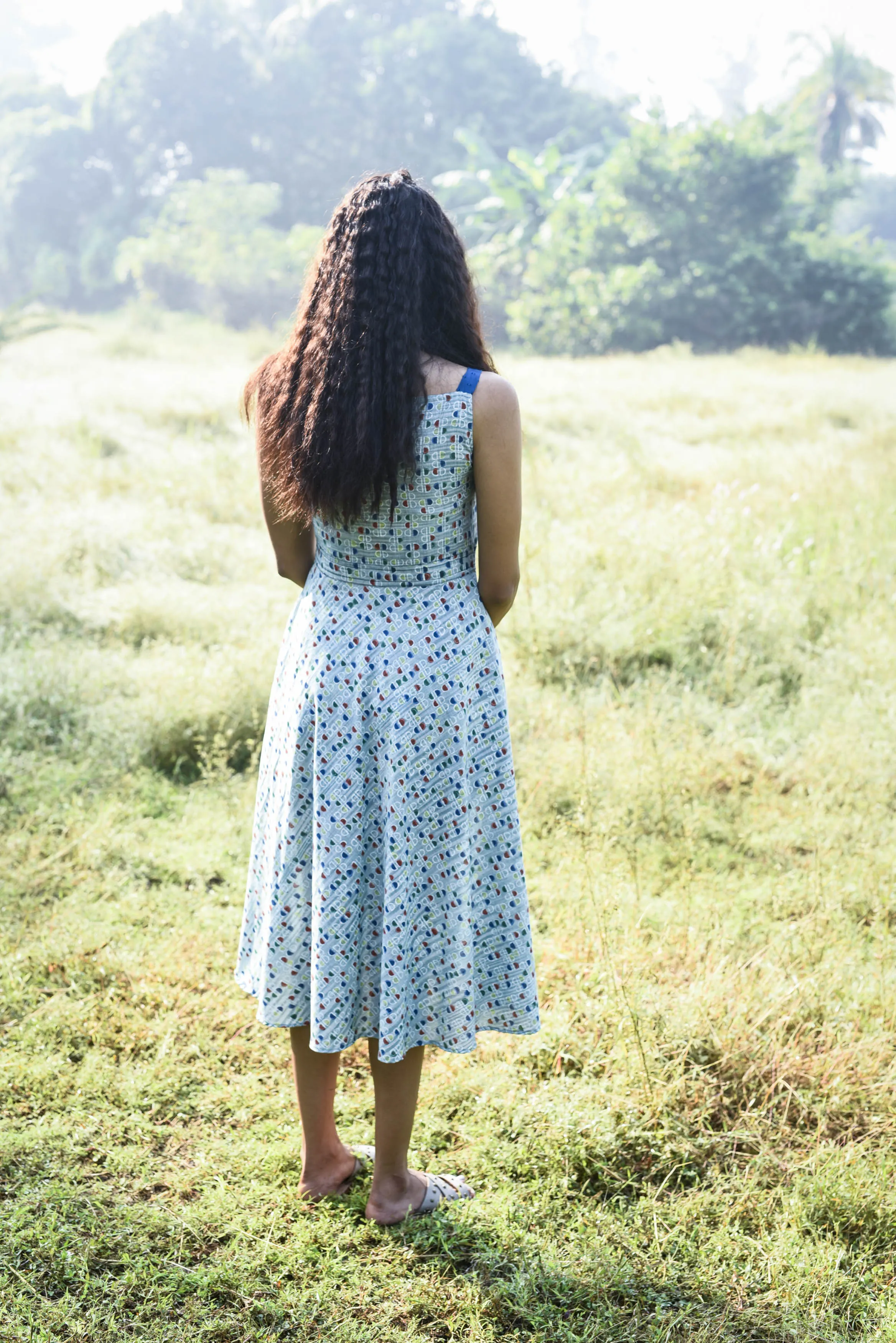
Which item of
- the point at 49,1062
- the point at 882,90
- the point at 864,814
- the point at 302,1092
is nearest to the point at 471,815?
the point at 302,1092

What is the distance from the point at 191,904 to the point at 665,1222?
1.67m

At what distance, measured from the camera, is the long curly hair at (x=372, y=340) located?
169 cm

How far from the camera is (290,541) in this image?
2.05 metres

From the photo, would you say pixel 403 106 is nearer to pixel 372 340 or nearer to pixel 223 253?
pixel 223 253

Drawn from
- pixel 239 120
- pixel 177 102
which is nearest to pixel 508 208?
pixel 239 120

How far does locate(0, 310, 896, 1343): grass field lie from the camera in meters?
1.92

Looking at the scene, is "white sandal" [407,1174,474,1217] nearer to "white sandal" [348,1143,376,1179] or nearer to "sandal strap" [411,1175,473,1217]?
"sandal strap" [411,1175,473,1217]

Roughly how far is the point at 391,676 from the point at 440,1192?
1096mm

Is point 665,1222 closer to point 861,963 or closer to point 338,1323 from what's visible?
point 338,1323

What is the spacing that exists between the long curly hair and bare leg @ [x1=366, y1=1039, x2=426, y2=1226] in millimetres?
1022

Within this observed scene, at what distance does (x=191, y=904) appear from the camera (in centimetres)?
314

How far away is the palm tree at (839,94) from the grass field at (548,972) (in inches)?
1281

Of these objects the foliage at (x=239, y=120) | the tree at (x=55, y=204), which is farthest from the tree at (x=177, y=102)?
the tree at (x=55, y=204)

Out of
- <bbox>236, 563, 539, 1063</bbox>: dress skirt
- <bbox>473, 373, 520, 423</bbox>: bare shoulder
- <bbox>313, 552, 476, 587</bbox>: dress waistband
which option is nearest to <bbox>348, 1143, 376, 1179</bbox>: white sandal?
<bbox>236, 563, 539, 1063</bbox>: dress skirt
